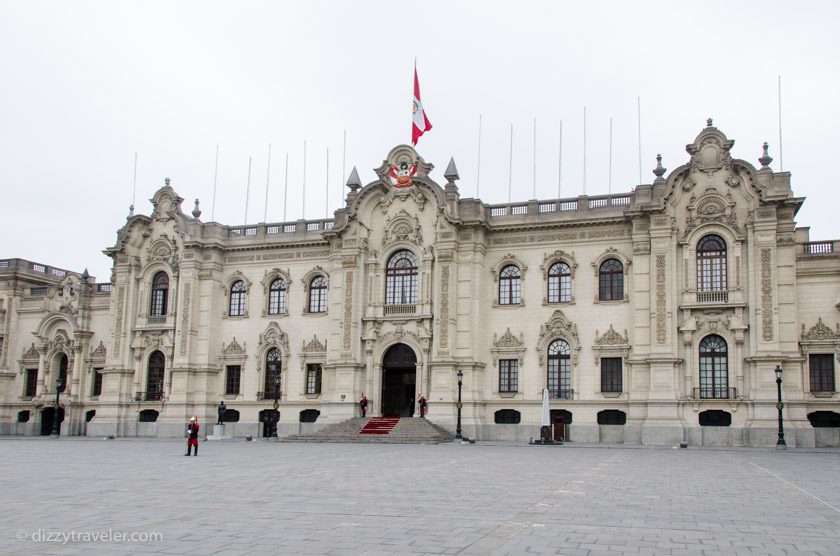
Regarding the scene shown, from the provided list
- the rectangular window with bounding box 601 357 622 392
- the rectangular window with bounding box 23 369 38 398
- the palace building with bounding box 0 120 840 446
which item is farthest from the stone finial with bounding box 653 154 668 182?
the rectangular window with bounding box 23 369 38 398

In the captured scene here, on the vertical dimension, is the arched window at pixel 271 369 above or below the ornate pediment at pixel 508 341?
below

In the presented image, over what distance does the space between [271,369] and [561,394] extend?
17653 mm

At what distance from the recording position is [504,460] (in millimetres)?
28422

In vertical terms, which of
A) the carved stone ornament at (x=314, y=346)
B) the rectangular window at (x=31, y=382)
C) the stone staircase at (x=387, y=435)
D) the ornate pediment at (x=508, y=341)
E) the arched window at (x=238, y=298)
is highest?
the arched window at (x=238, y=298)

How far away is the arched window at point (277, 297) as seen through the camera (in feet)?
171

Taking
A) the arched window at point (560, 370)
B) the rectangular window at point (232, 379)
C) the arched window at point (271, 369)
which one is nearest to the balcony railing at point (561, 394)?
the arched window at point (560, 370)

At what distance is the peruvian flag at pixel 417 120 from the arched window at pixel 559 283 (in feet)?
36.0

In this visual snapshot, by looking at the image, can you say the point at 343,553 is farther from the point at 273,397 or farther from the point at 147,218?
the point at 147,218

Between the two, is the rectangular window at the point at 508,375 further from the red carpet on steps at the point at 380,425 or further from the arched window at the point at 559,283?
the red carpet on steps at the point at 380,425

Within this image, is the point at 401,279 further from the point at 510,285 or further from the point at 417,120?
the point at 417,120

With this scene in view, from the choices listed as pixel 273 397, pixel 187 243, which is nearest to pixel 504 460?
pixel 273 397

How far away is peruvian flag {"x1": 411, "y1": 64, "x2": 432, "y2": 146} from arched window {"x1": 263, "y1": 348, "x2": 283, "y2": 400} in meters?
15.1

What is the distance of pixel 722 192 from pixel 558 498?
30.0m

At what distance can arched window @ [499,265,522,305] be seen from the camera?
155 ft
